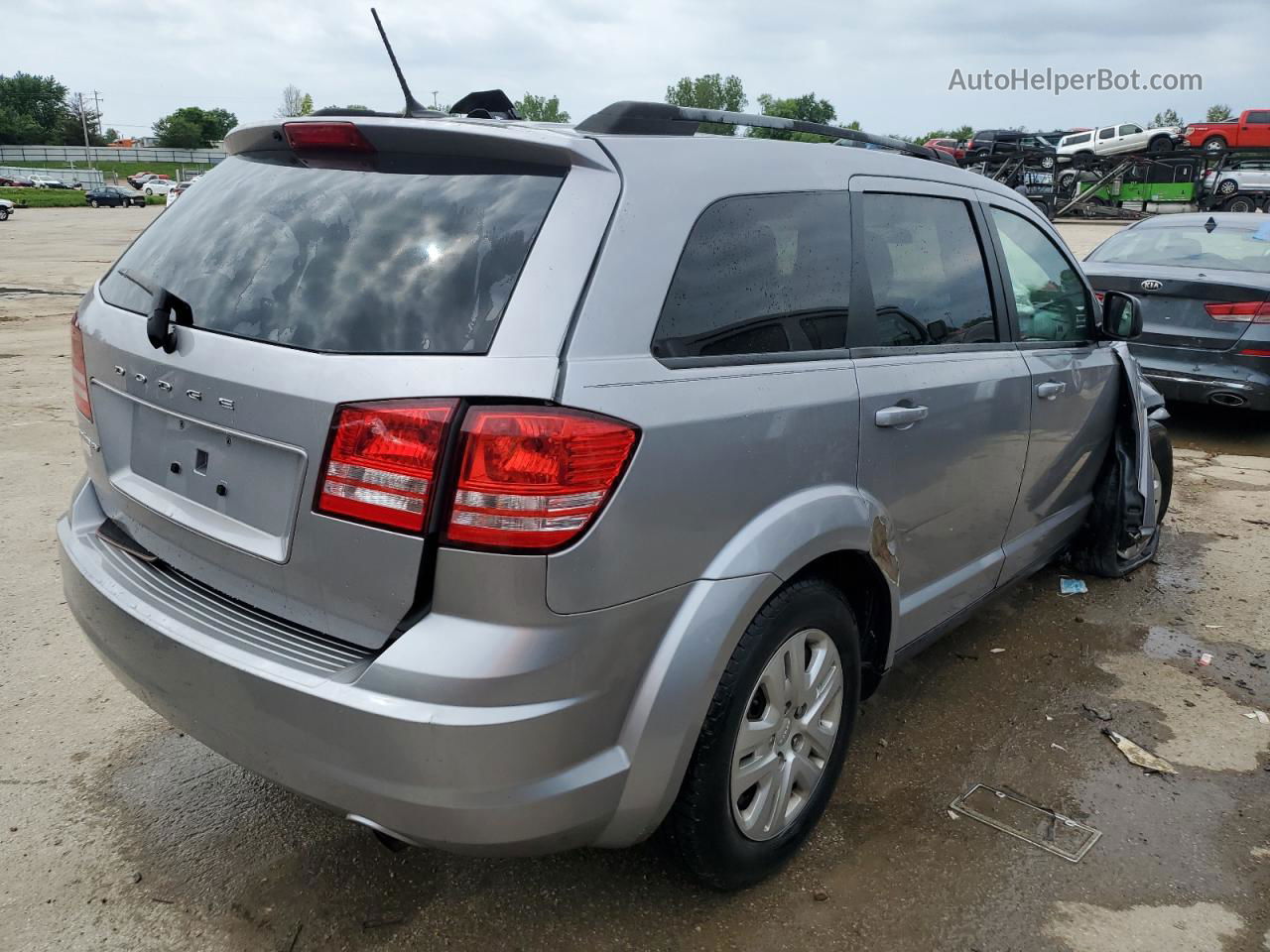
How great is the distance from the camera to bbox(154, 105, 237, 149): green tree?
11819 centimetres

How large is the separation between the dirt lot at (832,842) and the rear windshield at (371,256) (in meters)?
1.37

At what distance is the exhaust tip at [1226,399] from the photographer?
6.75 meters

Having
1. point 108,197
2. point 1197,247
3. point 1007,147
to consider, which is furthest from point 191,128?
point 1197,247

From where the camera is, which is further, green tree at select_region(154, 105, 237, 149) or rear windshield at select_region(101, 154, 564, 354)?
green tree at select_region(154, 105, 237, 149)

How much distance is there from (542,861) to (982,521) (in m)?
1.75

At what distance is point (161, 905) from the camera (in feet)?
7.80

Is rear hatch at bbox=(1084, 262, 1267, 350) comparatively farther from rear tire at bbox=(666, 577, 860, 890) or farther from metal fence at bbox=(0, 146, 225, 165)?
metal fence at bbox=(0, 146, 225, 165)

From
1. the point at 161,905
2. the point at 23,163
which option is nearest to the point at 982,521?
the point at 161,905

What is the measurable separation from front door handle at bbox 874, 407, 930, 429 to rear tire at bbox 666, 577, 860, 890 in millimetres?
455

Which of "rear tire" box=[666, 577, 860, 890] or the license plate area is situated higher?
the license plate area

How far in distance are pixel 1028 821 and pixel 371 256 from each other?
2.32 m

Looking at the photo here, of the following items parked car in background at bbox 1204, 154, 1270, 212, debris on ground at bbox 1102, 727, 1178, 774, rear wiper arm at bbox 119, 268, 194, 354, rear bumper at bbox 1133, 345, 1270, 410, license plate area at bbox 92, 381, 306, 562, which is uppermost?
A: parked car in background at bbox 1204, 154, 1270, 212

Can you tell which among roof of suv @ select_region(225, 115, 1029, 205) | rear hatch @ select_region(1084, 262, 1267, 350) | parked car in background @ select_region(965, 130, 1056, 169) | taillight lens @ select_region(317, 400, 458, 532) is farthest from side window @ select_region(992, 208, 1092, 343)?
parked car in background @ select_region(965, 130, 1056, 169)

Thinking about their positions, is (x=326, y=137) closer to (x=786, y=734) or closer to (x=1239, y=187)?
(x=786, y=734)
